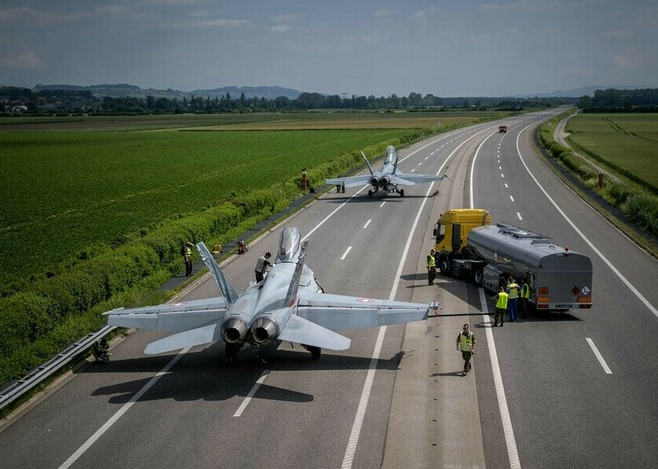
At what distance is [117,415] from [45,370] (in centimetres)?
351

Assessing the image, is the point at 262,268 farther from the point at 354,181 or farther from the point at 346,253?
the point at 354,181

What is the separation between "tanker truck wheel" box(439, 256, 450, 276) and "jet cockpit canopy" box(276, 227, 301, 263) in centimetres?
1288

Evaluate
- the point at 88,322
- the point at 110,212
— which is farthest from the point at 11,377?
the point at 110,212

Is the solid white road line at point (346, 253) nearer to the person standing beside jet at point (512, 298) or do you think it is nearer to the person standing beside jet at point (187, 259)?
the person standing beside jet at point (187, 259)

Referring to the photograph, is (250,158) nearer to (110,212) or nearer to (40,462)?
(110,212)

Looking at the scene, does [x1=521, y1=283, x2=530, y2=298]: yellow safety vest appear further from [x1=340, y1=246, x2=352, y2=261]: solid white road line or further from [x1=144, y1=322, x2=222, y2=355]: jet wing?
[x1=144, y1=322, x2=222, y2=355]: jet wing

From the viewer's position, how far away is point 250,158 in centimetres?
10400

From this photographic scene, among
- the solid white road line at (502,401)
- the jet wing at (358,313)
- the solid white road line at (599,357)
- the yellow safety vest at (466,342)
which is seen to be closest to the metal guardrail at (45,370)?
the jet wing at (358,313)

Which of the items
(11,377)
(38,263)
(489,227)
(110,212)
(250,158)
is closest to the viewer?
(11,377)

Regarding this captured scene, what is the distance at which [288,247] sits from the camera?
24688mm

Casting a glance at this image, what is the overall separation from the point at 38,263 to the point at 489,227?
23.9 m

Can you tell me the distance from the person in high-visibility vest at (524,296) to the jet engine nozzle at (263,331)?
474 inches

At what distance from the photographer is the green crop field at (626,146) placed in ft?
272

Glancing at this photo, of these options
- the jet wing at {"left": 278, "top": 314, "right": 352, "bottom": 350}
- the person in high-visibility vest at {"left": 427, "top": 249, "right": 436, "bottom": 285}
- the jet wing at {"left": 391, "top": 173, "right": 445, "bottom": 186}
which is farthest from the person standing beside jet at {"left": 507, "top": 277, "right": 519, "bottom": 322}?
the jet wing at {"left": 391, "top": 173, "right": 445, "bottom": 186}
